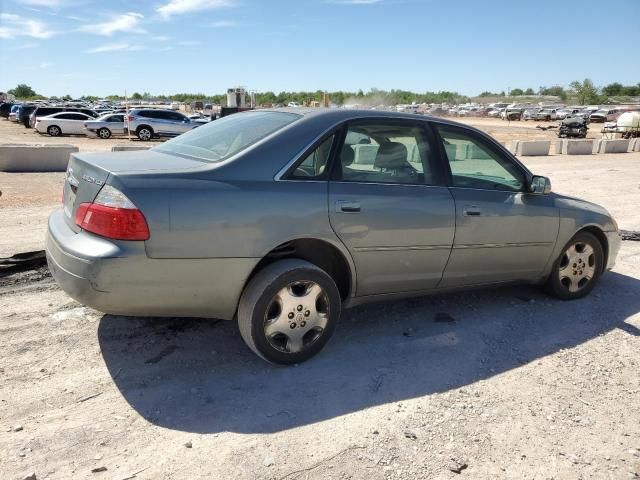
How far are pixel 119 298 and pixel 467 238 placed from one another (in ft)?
8.32

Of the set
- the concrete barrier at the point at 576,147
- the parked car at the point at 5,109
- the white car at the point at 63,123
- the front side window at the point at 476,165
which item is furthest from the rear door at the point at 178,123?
the parked car at the point at 5,109

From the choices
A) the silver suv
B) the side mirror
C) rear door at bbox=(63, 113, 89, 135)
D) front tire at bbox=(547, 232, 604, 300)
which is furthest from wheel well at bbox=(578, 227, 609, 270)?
rear door at bbox=(63, 113, 89, 135)

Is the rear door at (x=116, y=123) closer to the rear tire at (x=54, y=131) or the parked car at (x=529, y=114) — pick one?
the rear tire at (x=54, y=131)

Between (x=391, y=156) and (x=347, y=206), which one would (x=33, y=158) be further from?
(x=347, y=206)

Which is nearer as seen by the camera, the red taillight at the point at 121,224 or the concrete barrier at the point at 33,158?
the red taillight at the point at 121,224

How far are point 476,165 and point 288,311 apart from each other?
6.78ft

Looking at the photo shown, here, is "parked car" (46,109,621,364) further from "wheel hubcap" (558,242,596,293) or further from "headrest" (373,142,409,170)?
"wheel hubcap" (558,242,596,293)

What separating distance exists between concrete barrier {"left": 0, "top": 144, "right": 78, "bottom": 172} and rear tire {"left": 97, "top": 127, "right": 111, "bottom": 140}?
54.4 feet

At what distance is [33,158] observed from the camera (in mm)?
12703

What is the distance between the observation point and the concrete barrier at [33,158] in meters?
12.5

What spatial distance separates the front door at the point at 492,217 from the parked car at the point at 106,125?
89.8 feet

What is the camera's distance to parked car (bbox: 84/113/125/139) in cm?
2828

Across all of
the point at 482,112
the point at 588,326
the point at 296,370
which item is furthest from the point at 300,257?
the point at 482,112

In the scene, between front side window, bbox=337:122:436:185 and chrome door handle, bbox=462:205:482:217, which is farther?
chrome door handle, bbox=462:205:482:217
